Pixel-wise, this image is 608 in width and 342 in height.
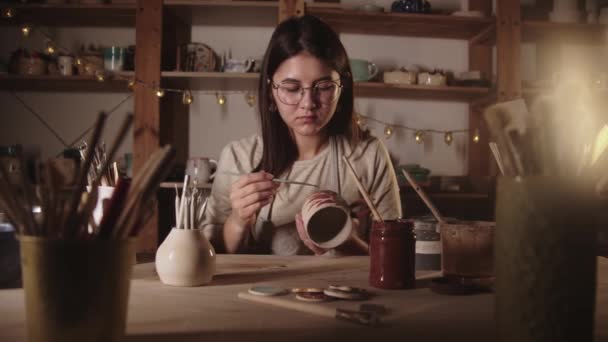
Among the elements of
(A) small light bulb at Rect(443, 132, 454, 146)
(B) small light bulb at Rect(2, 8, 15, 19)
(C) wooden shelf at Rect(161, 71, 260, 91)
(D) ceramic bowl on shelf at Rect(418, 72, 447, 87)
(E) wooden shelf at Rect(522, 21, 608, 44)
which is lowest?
(A) small light bulb at Rect(443, 132, 454, 146)

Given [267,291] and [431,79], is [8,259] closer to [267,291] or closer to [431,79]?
[267,291]

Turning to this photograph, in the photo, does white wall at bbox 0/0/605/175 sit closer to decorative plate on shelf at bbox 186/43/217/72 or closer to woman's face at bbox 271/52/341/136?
decorative plate on shelf at bbox 186/43/217/72

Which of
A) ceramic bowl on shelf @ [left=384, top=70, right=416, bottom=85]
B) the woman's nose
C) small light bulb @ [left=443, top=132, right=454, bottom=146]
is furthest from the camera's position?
small light bulb @ [left=443, top=132, right=454, bottom=146]

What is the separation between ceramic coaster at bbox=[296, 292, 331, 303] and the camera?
718 mm

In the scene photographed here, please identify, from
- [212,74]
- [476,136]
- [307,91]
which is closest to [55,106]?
[212,74]

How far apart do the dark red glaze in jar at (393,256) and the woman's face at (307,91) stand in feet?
2.80

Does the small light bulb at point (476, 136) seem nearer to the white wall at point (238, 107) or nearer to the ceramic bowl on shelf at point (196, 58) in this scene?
the white wall at point (238, 107)

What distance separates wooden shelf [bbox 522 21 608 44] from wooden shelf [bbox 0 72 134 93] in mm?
2338

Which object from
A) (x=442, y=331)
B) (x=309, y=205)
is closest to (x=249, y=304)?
(x=442, y=331)

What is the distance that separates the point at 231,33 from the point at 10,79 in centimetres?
128

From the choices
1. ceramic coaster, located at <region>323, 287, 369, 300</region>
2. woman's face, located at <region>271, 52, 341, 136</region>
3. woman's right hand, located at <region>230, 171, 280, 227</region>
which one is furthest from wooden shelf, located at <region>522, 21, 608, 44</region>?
ceramic coaster, located at <region>323, 287, 369, 300</region>

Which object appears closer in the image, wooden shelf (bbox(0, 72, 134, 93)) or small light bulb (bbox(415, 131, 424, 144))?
wooden shelf (bbox(0, 72, 134, 93))

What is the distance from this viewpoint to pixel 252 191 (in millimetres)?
1275

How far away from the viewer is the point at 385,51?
10.3 feet
